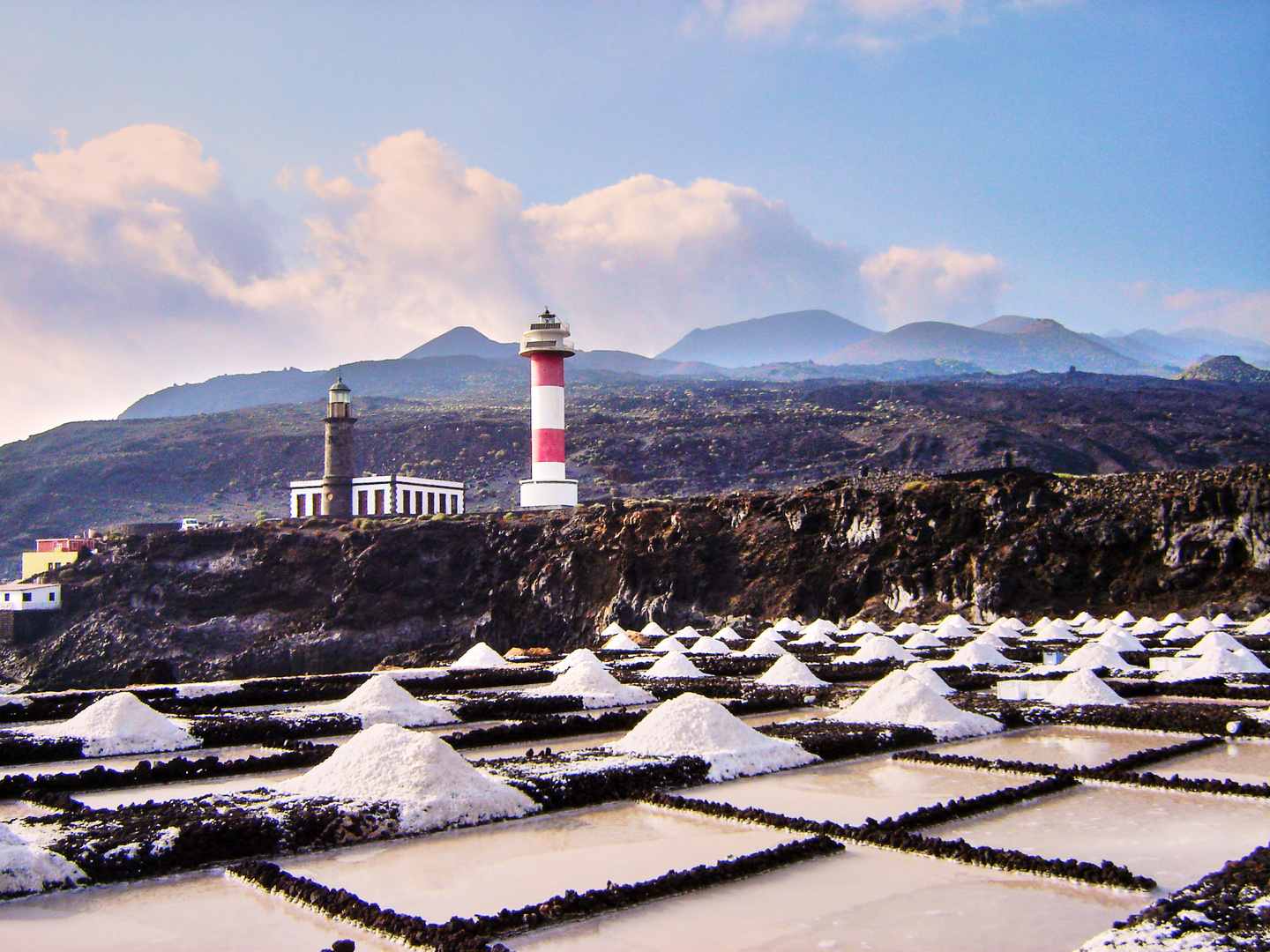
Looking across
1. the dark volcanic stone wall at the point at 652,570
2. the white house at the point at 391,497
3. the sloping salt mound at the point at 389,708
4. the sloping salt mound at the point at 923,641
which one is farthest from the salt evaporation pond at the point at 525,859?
the white house at the point at 391,497

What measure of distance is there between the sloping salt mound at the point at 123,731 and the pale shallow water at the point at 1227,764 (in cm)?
1397

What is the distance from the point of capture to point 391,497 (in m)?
78.7

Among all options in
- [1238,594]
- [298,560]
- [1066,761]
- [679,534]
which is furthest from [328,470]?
[1066,761]

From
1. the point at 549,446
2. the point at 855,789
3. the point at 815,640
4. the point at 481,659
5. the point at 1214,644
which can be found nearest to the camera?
the point at 855,789

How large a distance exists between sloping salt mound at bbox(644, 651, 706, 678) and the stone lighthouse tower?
48.6 m

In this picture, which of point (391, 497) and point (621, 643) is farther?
point (391, 497)

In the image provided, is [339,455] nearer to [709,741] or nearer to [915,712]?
[915,712]

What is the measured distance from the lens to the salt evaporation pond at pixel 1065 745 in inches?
566

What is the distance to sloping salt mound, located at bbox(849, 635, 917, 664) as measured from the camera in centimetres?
2984

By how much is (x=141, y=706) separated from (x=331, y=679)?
9205 mm

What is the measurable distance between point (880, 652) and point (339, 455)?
55075mm

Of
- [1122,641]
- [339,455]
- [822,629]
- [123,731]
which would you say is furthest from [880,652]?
[339,455]

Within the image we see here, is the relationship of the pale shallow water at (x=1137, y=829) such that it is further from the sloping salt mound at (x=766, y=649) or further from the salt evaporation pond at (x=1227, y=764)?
the sloping salt mound at (x=766, y=649)

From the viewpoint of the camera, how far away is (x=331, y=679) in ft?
83.3
